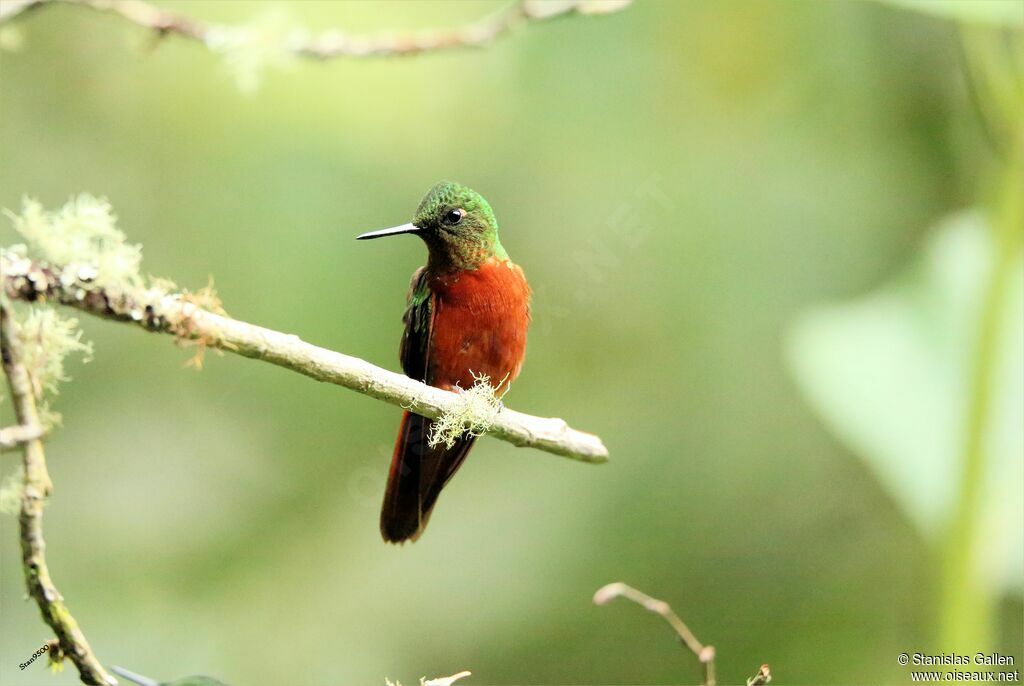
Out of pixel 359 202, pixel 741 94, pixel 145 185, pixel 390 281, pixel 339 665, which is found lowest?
pixel 339 665

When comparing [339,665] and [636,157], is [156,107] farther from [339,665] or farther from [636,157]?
[339,665]

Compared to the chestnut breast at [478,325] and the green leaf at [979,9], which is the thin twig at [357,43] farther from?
the green leaf at [979,9]

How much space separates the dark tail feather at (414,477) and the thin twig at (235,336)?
233 mm

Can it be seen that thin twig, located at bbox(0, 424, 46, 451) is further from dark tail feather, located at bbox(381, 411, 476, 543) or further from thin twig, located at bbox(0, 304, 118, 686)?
dark tail feather, located at bbox(381, 411, 476, 543)

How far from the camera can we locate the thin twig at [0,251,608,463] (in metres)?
0.82

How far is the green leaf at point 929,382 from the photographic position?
1816 mm

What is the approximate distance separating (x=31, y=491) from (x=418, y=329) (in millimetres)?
924

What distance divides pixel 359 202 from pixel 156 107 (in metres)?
1.01

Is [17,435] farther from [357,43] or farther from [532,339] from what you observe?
[532,339]

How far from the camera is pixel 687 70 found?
3932 millimetres

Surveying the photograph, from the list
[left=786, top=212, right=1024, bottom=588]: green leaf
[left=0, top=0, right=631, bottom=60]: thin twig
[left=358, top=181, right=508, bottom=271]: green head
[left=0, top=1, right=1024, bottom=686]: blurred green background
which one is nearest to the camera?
[left=0, top=0, right=631, bottom=60]: thin twig

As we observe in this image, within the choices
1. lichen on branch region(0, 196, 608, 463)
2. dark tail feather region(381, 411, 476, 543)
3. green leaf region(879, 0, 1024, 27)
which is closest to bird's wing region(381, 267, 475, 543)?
dark tail feather region(381, 411, 476, 543)

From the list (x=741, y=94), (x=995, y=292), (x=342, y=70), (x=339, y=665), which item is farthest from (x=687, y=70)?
(x=339, y=665)

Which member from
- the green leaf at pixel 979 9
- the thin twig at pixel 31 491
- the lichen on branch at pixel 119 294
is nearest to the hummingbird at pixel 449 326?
the lichen on branch at pixel 119 294
